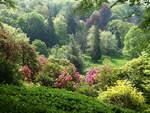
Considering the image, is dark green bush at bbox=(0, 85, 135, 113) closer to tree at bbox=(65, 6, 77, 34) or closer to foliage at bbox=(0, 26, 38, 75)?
foliage at bbox=(0, 26, 38, 75)

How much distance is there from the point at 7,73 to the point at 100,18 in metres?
88.5

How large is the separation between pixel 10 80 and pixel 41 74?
6277mm

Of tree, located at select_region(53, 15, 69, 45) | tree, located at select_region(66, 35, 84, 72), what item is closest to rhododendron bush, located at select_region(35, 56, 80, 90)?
tree, located at select_region(66, 35, 84, 72)

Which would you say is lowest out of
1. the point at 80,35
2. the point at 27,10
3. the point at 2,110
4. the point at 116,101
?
the point at 116,101

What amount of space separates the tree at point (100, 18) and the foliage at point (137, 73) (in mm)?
71343

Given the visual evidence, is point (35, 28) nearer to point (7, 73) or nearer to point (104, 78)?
point (104, 78)

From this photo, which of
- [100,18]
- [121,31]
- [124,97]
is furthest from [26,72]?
[100,18]

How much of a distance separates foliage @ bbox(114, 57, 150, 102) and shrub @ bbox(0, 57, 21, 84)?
1053 cm

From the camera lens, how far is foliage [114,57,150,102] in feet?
80.5

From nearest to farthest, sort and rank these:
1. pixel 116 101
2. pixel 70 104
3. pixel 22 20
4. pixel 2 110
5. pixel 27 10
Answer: pixel 2 110 < pixel 70 104 < pixel 116 101 < pixel 22 20 < pixel 27 10

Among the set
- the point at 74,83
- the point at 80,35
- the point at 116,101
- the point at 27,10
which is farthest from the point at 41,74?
the point at 27,10

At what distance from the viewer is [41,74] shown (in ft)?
74.5

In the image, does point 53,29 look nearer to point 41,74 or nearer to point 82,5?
point 41,74

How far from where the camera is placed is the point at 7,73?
16297mm
